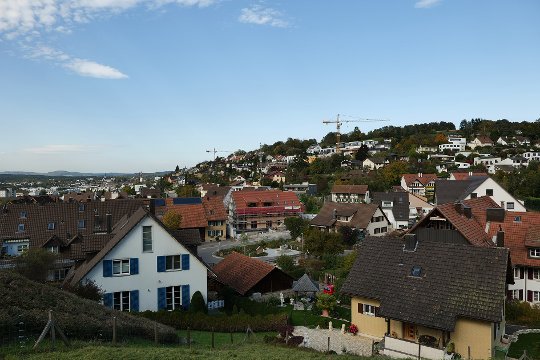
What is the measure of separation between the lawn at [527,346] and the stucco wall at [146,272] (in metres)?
17.1

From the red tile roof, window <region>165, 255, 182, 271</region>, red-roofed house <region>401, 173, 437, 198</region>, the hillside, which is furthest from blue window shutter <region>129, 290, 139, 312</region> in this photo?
red-roofed house <region>401, 173, 437, 198</region>

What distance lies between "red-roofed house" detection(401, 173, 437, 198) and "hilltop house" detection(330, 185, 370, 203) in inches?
551

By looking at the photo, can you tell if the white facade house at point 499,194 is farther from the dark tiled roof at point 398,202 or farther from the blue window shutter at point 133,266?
the blue window shutter at point 133,266

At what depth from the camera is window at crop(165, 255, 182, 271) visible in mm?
25797

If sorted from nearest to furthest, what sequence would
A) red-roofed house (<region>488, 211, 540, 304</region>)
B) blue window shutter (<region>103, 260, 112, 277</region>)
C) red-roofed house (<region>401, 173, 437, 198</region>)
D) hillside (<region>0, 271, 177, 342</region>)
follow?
1. hillside (<region>0, 271, 177, 342</region>)
2. blue window shutter (<region>103, 260, 112, 277</region>)
3. red-roofed house (<region>488, 211, 540, 304</region>)
4. red-roofed house (<region>401, 173, 437, 198</region>)

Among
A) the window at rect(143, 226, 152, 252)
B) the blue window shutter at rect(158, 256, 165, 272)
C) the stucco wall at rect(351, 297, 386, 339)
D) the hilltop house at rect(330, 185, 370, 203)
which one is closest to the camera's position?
the stucco wall at rect(351, 297, 386, 339)

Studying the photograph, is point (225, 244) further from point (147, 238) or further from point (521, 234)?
point (521, 234)

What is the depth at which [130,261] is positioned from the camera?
985 inches

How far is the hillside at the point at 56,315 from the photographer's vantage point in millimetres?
13258

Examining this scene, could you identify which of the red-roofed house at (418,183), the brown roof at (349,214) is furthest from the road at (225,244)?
the red-roofed house at (418,183)

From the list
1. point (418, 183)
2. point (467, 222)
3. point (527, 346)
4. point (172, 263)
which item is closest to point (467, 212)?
point (467, 222)

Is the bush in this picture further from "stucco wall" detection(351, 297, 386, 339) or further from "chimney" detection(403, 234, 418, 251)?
"chimney" detection(403, 234, 418, 251)

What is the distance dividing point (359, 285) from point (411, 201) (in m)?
51.7

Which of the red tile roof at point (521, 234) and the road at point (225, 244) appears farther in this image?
the road at point (225, 244)
